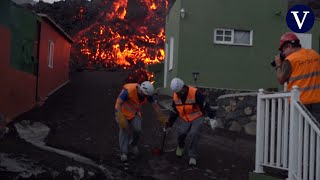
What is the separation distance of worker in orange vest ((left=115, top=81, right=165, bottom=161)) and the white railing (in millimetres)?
3358

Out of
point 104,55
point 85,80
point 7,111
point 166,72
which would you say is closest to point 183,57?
point 166,72

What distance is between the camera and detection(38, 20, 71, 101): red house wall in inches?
770

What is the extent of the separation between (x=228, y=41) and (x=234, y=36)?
30cm

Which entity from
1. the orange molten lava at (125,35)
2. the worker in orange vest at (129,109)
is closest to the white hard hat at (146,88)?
the worker in orange vest at (129,109)

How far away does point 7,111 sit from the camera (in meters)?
15.0

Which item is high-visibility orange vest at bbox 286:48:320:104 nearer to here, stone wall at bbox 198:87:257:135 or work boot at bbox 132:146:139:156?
work boot at bbox 132:146:139:156

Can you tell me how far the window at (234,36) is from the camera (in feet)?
63.5

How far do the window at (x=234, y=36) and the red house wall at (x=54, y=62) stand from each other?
6.40m

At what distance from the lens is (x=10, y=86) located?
15336mm

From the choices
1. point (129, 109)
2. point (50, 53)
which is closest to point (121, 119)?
point (129, 109)

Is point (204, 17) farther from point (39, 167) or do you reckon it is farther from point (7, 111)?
point (39, 167)

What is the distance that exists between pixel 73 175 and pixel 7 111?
22.9ft

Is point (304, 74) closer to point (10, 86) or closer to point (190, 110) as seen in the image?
point (190, 110)

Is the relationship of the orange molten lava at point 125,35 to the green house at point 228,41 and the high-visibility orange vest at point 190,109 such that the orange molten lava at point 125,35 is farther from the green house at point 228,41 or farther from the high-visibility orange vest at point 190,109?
the high-visibility orange vest at point 190,109
